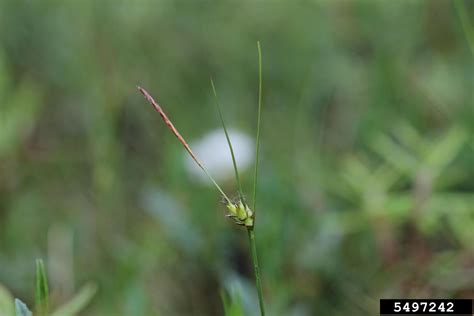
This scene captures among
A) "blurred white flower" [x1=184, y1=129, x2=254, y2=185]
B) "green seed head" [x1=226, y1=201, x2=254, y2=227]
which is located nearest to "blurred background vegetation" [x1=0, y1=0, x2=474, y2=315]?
"blurred white flower" [x1=184, y1=129, x2=254, y2=185]

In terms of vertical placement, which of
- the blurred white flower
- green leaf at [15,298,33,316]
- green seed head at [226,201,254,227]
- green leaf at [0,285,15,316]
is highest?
the blurred white flower

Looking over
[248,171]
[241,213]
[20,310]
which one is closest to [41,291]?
[20,310]

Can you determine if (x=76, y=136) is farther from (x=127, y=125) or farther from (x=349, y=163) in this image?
(x=349, y=163)

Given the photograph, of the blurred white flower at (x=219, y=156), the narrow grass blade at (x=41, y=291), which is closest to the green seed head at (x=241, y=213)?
the narrow grass blade at (x=41, y=291)

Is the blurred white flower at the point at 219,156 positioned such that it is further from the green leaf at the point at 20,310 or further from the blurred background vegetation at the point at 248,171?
the green leaf at the point at 20,310

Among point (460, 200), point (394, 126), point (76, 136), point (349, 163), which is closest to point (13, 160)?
point (76, 136)

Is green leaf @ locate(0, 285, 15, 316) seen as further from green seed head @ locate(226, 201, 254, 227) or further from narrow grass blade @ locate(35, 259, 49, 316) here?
green seed head @ locate(226, 201, 254, 227)

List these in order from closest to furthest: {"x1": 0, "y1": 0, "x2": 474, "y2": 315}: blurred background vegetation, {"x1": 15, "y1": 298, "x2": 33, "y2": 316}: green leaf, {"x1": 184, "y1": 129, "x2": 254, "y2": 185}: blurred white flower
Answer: {"x1": 15, "y1": 298, "x2": 33, "y2": 316}: green leaf < {"x1": 0, "y1": 0, "x2": 474, "y2": 315}: blurred background vegetation < {"x1": 184, "y1": 129, "x2": 254, "y2": 185}: blurred white flower

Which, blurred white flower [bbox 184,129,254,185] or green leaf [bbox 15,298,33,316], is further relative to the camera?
blurred white flower [bbox 184,129,254,185]
